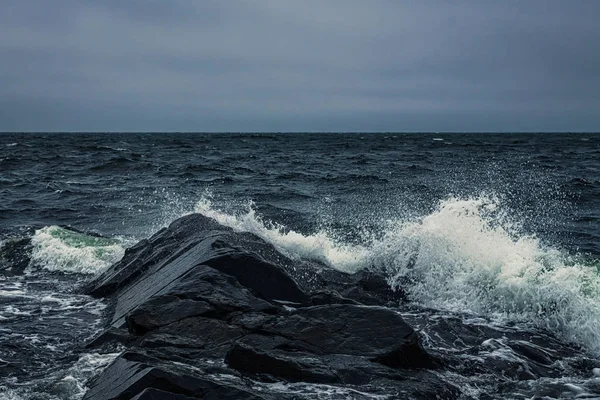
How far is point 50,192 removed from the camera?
21.9 metres

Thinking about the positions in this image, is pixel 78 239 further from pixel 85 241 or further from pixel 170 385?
pixel 170 385

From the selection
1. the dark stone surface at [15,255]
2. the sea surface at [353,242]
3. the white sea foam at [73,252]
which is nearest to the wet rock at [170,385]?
the sea surface at [353,242]

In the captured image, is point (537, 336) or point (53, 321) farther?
point (53, 321)

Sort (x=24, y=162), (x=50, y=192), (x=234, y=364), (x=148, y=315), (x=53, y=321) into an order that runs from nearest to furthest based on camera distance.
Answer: (x=234, y=364) < (x=148, y=315) < (x=53, y=321) < (x=50, y=192) < (x=24, y=162)

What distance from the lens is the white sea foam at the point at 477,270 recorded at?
8.38 m

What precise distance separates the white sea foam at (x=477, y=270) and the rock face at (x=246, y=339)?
1294 millimetres

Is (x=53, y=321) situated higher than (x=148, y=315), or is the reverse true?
(x=148, y=315)

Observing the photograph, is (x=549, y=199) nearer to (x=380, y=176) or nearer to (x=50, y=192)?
(x=380, y=176)

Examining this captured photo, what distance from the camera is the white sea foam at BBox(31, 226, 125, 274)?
12.0 meters

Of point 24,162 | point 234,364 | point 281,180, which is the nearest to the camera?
point 234,364

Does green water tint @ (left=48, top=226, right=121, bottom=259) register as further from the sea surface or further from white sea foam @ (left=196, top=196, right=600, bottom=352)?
white sea foam @ (left=196, top=196, right=600, bottom=352)

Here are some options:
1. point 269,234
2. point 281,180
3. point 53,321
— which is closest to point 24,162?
point 281,180

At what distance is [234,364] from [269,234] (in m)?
6.77

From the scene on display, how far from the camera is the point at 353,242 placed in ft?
43.4
